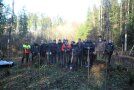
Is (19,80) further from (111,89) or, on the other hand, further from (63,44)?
(111,89)

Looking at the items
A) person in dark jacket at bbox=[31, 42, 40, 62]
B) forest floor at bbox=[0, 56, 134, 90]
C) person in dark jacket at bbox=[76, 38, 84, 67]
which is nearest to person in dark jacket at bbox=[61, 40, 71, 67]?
forest floor at bbox=[0, 56, 134, 90]

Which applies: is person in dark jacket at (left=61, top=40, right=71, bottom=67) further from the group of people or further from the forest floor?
the forest floor

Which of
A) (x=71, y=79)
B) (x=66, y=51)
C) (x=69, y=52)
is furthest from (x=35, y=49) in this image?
(x=71, y=79)

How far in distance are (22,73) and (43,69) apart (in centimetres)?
165

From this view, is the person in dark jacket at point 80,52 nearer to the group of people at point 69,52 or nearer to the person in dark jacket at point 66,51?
the group of people at point 69,52

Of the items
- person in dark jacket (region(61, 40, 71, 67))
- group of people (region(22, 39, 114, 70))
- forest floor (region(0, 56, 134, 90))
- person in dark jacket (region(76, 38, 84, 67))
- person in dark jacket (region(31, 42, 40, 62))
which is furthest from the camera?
person in dark jacket (region(31, 42, 40, 62))

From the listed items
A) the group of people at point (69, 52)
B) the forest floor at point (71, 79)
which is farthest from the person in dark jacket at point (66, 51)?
the forest floor at point (71, 79)

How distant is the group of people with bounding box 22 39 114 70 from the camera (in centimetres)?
2538

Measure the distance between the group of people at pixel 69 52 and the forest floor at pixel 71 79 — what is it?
0.77 m

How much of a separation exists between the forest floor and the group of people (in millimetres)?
769

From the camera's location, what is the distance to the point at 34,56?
30062 millimetres

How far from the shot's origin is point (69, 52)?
88.4 ft

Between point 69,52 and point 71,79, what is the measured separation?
4132mm

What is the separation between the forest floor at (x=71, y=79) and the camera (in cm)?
2198
